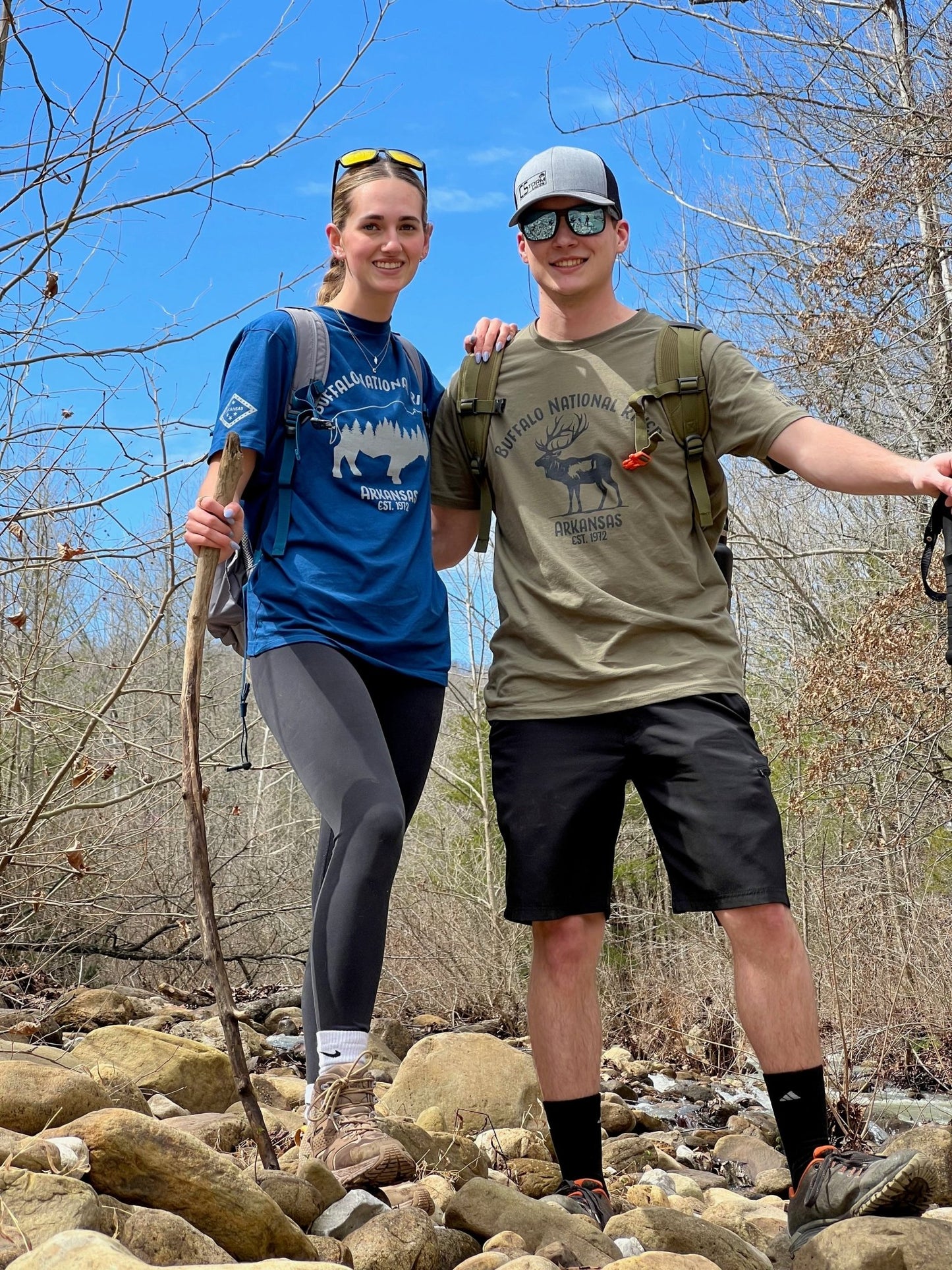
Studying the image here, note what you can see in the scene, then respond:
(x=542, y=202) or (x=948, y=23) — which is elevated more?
(x=948, y=23)

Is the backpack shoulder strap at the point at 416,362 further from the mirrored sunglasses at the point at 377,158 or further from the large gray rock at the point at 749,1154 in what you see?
the large gray rock at the point at 749,1154

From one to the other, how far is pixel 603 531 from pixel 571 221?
3.10 ft

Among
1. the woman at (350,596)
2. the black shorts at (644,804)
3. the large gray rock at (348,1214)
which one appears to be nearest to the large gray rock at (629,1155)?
the black shorts at (644,804)

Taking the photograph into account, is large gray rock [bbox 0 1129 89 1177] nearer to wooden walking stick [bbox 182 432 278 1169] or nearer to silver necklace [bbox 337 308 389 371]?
wooden walking stick [bbox 182 432 278 1169]

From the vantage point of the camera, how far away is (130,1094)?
322cm

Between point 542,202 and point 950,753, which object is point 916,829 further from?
point 542,202

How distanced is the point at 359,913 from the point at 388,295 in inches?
68.8

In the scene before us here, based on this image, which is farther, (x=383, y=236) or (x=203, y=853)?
(x=383, y=236)

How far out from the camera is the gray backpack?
10.6ft

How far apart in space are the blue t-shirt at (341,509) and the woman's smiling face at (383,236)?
167mm

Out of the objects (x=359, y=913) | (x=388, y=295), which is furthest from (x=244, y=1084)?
(x=388, y=295)

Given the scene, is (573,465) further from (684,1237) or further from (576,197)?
(684,1237)

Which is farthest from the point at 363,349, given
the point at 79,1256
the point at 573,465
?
the point at 79,1256

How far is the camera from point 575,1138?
3326 millimetres
